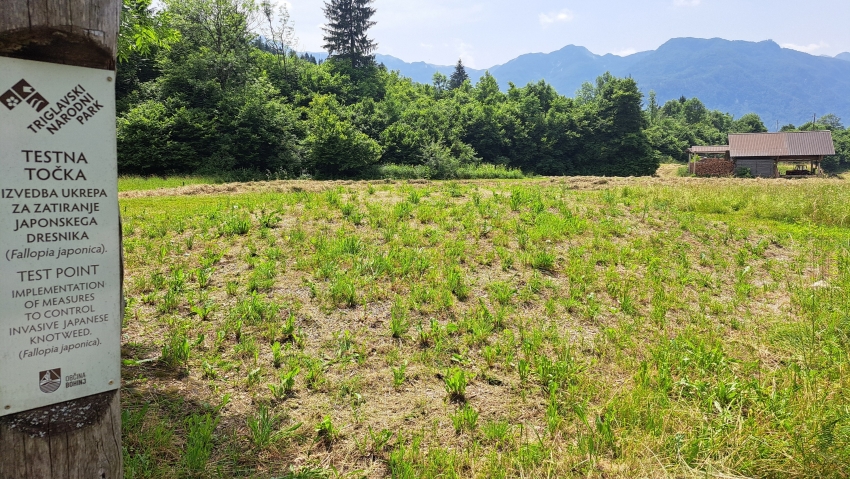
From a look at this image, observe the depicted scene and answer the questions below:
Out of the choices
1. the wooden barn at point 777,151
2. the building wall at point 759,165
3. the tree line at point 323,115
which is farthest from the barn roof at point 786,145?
the tree line at point 323,115

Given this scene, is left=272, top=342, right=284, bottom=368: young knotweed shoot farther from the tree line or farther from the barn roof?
the barn roof

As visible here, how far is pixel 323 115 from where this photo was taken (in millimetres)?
33281

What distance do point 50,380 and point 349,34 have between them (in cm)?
6245

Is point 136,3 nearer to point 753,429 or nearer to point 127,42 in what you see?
point 127,42

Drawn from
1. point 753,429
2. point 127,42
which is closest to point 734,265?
point 753,429

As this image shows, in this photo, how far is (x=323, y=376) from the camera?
4531 millimetres

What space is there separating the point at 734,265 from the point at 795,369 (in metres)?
5.08

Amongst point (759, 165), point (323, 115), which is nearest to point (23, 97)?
point (323, 115)

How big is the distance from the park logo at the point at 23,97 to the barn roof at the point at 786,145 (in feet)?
184

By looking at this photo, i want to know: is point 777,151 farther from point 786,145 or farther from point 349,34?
point 349,34

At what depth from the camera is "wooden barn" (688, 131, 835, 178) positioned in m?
44.3

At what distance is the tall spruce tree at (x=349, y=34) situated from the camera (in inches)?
2253

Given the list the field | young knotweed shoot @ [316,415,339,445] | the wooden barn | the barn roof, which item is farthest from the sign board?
the barn roof

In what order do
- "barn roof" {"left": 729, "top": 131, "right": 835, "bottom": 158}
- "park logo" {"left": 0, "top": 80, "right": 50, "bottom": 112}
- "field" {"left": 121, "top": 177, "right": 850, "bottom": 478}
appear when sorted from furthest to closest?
1. "barn roof" {"left": 729, "top": 131, "right": 835, "bottom": 158}
2. "field" {"left": 121, "top": 177, "right": 850, "bottom": 478}
3. "park logo" {"left": 0, "top": 80, "right": 50, "bottom": 112}
